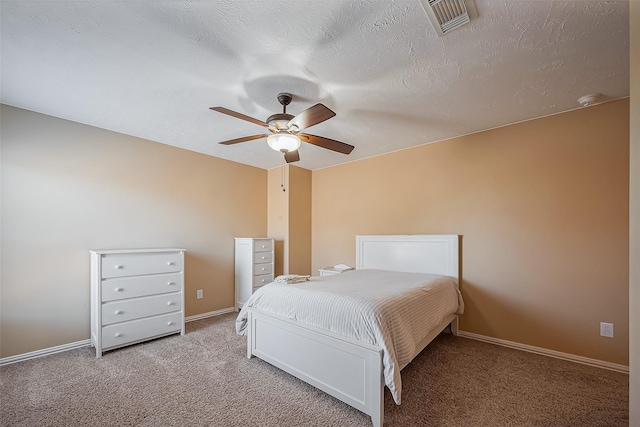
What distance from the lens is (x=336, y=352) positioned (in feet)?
6.46

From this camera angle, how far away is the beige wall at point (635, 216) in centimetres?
105

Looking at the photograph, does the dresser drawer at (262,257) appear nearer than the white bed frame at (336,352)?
No

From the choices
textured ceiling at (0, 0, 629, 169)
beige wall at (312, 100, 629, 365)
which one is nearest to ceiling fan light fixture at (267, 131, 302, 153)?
textured ceiling at (0, 0, 629, 169)

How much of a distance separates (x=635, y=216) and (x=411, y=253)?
2.55 meters

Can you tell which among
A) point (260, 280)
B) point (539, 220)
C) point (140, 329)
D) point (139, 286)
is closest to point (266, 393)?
point (140, 329)

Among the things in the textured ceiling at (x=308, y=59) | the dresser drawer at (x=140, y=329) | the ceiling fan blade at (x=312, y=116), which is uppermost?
the textured ceiling at (x=308, y=59)

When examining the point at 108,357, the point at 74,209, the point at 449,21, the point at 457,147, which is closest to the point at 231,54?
the point at 449,21

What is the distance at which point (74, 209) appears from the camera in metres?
2.90

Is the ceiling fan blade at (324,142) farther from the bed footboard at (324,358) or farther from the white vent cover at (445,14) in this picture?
the bed footboard at (324,358)

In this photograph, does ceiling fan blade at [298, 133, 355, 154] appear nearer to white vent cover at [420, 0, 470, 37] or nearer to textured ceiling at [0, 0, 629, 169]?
textured ceiling at [0, 0, 629, 169]

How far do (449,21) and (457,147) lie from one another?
204 centimetres

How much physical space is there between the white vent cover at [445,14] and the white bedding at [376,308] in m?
1.78

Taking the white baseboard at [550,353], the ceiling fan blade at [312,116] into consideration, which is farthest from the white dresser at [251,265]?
the white baseboard at [550,353]

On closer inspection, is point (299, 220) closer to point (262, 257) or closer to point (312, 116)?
point (262, 257)
